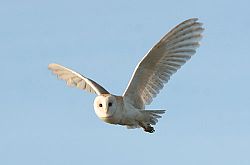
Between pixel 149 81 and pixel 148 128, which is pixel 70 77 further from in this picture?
pixel 148 128

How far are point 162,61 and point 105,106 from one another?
2.23 m

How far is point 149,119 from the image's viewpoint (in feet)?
92.4

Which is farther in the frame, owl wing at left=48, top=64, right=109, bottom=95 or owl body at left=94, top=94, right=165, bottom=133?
owl wing at left=48, top=64, right=109, bottom=95

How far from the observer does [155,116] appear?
28.1 meters

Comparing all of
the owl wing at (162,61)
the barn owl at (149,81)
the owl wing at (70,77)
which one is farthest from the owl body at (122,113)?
the owl wing at (70,77)

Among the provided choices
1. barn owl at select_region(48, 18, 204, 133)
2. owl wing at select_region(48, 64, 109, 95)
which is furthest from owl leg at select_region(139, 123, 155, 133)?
owl wing at select_region(48, 64, 109, 95)

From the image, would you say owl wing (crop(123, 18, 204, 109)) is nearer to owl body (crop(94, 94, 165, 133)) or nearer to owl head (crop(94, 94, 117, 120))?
owl body (crop(94, 94, 165, 133))

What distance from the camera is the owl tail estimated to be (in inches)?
1104

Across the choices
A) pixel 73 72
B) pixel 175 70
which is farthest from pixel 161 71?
pixel 73 72

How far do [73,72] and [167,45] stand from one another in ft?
9.18

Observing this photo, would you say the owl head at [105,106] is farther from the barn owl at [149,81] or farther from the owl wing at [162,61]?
the owl wing at [162,61]

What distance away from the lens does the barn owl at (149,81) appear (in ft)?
90.0

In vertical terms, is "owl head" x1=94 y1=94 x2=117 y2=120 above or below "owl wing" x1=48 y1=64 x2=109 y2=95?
below

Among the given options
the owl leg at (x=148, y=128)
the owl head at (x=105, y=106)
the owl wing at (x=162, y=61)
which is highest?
the owl wing at (x=162, y=61)
